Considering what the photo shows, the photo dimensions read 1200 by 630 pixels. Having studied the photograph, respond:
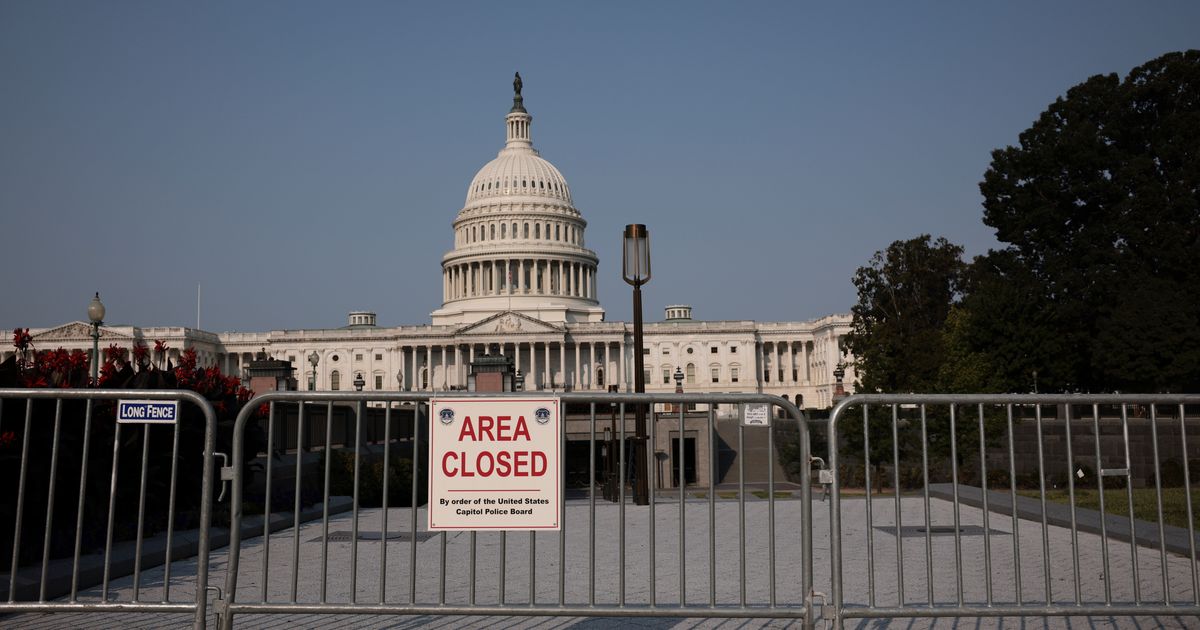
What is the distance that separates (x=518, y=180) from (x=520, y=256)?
11565 mm

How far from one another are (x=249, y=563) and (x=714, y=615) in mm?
6809

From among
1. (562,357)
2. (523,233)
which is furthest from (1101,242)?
(523,233)

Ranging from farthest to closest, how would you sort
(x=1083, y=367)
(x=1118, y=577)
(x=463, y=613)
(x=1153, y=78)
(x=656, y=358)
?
(x=656, y=358) < (x=1083, y=367) < (x=1153, y=78) < (x=1118, y=577) < (x=463, y=613)

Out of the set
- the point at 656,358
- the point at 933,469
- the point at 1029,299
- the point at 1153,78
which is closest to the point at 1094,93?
the point at 1153,78

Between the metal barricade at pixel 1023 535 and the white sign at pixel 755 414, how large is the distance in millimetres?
673

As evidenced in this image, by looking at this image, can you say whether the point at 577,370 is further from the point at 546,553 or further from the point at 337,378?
the point at 546,553

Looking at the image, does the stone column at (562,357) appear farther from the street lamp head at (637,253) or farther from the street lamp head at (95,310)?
the street lamp head at (637,253)

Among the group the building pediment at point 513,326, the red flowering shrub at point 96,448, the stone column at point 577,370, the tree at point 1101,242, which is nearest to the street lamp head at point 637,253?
the red flowering shrub at point 96,448

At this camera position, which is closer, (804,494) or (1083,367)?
(804,494)

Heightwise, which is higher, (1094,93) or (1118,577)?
(1094,93)

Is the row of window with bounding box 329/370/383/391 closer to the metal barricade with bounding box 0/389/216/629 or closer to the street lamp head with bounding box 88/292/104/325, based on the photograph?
the street lamp head with bounding box 88/292/104/325

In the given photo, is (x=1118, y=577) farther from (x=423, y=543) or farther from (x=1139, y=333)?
(x=1139, y=333)

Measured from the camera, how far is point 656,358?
124 metres

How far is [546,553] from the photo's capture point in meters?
12.9
